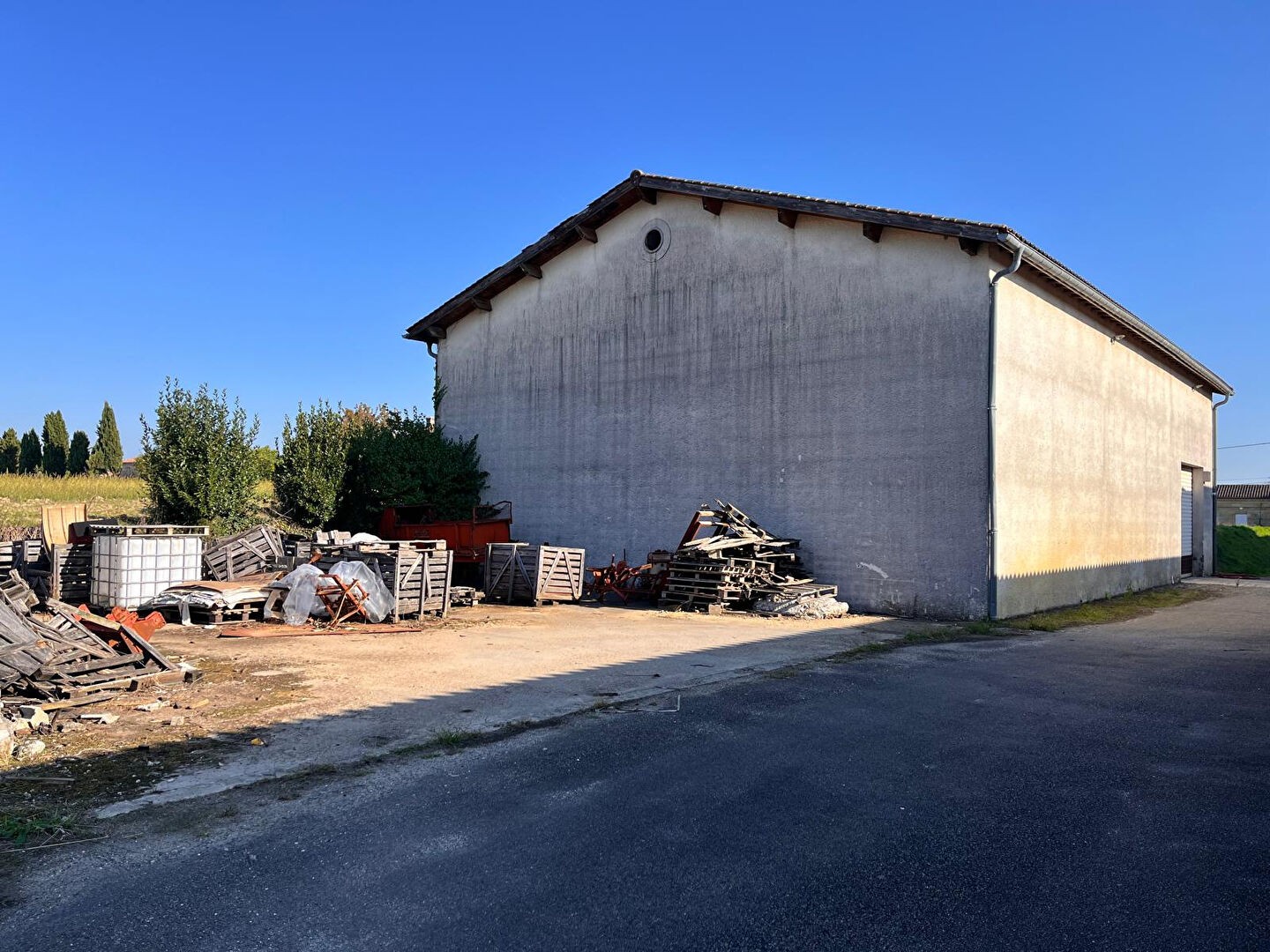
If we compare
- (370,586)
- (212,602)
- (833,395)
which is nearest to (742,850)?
(370,586)

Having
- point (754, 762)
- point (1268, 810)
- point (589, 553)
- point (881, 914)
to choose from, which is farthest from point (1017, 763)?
point (589, 553)

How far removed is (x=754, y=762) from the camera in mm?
5723

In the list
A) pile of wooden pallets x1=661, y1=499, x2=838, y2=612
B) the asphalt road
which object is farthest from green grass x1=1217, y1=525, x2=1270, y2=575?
the asphalt road

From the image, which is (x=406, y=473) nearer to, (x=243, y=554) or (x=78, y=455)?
(x=243, y=554)

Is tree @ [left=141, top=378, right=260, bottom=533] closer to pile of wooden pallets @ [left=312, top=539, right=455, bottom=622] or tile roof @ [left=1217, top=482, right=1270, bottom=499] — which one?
pile of wooden pallets @ [left=312, top=539, right=455, bottom=622]

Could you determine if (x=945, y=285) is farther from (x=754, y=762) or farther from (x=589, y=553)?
(x=754, y=762)

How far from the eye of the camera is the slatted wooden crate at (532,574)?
642 inches

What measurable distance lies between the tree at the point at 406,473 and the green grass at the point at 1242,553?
24.4 metres

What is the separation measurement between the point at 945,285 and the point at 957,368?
59.3 inches

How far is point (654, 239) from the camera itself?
18828 millimetres

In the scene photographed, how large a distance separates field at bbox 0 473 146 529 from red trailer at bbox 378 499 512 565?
789 cm

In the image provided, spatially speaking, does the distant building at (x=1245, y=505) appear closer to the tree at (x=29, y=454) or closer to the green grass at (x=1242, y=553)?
the green grass at (x=1242, y=553)

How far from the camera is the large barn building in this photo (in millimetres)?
14320

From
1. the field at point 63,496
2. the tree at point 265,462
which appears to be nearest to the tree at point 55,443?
the field at point 63,496
